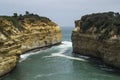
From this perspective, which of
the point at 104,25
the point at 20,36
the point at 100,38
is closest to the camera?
the point at 100,38

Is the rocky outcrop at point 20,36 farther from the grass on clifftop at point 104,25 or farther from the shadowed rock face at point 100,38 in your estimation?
the grass on clifftop at point 104,25

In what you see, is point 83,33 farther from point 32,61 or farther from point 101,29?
point 32,61

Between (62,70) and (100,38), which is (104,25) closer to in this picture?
(100,38)

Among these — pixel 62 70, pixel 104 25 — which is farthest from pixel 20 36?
pixel 104 25

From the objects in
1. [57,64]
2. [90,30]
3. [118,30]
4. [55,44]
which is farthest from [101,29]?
[55,44]

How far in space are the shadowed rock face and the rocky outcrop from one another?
1196 cm

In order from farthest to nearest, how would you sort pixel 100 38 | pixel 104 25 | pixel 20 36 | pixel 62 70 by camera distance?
pixel 20 36, pixel 104 25, pixel 100 38, pixel 62 70

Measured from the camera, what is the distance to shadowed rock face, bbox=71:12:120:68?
1791 inches

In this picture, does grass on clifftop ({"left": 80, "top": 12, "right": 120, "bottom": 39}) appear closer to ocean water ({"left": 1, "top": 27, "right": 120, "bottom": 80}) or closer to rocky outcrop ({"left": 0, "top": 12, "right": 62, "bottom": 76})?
ocean water ({"left": 1, "top": 27, "right": 120, "bottom": 80})

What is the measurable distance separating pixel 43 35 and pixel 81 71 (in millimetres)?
33467

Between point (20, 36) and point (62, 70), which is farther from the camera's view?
point (20, 36)

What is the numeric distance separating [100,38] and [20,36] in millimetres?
17667

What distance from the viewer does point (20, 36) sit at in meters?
58.8

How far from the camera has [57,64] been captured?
51938mm
